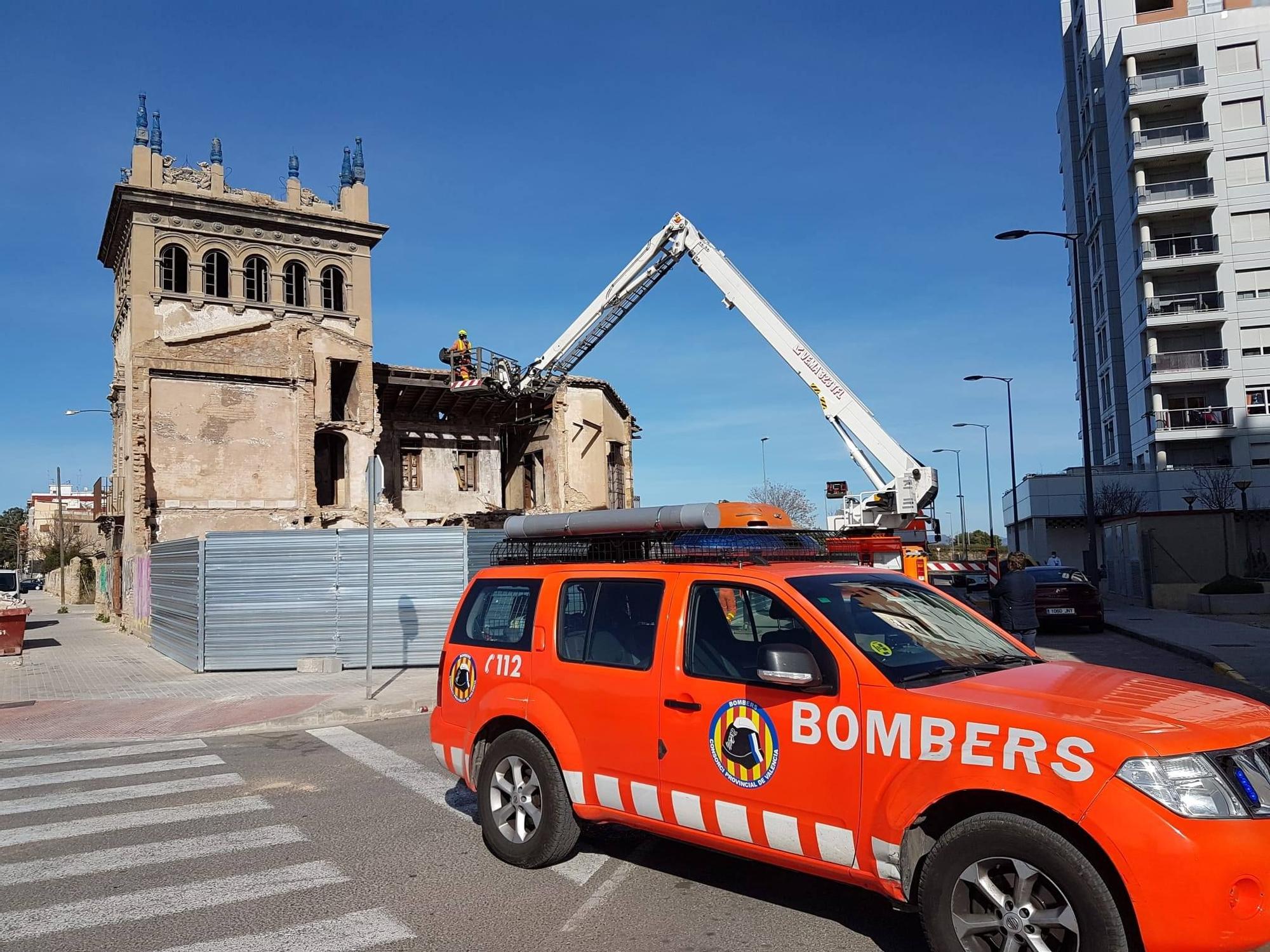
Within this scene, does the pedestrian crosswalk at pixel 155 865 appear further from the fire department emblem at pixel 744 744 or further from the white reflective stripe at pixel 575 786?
the fire department emblem at pixel 744 744

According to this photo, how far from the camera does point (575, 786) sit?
208 inches

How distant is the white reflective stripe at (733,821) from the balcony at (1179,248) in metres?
52.8

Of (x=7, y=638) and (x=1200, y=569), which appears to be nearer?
(x=7, y=638)

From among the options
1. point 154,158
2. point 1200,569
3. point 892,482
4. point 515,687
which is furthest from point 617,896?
point 154,158

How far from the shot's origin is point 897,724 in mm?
3969

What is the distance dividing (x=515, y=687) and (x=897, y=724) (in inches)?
98.7

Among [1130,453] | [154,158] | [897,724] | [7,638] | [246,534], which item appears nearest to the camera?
[897,724]

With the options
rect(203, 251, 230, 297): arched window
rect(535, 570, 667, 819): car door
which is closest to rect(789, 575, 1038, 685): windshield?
rect(535, 570, 667, 819): car door

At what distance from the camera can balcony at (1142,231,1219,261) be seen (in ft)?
159

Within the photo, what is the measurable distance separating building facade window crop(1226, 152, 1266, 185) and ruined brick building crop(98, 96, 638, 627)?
41.2 meters

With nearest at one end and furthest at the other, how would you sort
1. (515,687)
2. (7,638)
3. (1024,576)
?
(515,687) < (1024,576) < (7,638)

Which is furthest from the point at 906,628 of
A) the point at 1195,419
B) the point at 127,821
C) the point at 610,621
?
the point at 1195,419

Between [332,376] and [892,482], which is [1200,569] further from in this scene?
[332,376]

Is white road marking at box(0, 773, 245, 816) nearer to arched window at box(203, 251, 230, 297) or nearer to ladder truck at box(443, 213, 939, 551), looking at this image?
ladder truck at box(443, 213, 939, 551)
